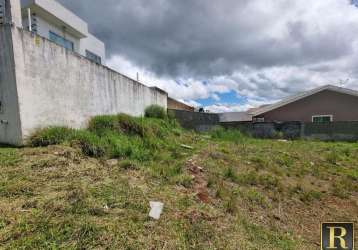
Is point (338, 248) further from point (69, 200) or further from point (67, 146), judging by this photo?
point (67, 146)

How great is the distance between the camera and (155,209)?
7.54ft

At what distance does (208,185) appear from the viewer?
131 inches

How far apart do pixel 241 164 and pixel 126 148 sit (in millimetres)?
2966

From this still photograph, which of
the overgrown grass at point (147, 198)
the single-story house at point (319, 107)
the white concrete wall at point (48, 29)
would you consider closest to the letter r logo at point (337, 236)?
the overgrown grass at point (147, 198)

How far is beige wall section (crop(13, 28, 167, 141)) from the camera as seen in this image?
340 centimetres

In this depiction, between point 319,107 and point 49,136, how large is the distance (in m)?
15.1

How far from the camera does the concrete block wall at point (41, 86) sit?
10.8ft

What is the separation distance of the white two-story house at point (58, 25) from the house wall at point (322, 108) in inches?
507

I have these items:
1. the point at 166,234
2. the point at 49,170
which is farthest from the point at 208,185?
the point at 49,170

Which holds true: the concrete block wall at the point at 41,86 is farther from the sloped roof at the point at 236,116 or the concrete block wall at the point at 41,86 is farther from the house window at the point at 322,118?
the house window at the point at 322,118

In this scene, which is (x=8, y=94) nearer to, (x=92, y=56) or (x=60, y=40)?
(x=60, y=40)

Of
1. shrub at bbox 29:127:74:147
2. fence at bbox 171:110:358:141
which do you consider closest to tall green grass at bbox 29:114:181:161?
shrub at bbox 29:127:74:147

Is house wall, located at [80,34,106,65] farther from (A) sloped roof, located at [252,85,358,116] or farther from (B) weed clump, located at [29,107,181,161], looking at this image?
(A) sloped roof, located at [252,85,358,116]

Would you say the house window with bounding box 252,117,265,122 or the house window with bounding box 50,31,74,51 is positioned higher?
the house window with bounding box 50,31,74,51
